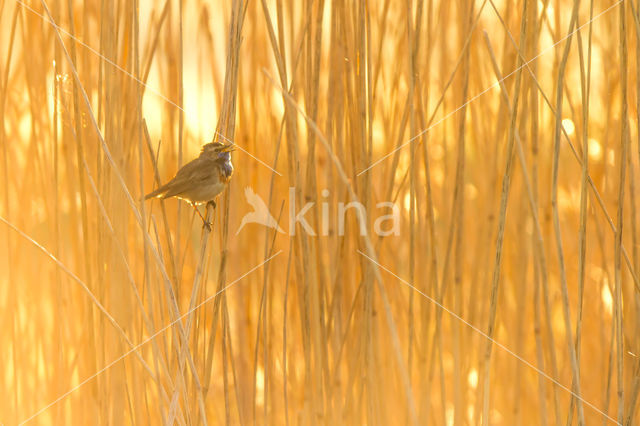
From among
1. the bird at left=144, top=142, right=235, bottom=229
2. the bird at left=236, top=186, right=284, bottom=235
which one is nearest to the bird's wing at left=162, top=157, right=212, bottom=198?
the bird at left=144, top=142, right=235, bottom=229

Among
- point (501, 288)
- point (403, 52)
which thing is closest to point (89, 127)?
point (403, 52)

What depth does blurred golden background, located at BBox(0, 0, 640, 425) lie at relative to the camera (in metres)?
1.02

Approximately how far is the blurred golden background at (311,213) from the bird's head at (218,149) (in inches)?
4.2

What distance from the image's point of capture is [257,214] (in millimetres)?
1089

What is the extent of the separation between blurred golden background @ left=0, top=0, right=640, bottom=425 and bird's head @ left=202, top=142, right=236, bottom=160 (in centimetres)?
11

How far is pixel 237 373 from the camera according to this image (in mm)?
1133

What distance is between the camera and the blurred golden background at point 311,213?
1019 millimetres

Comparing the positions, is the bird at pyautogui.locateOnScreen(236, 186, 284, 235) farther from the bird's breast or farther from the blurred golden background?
the bird's breast

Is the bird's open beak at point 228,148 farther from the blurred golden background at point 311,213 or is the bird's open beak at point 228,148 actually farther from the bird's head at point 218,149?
the blurred golden background at point 311,213

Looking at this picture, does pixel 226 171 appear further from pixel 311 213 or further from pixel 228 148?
pixel 311 213

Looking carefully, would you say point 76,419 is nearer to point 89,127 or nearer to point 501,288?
point 89,127

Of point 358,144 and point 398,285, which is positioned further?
point 398,285

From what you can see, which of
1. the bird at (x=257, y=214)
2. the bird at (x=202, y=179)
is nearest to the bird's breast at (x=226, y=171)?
the bird at (x=202, y=179)

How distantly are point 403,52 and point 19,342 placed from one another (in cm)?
100
